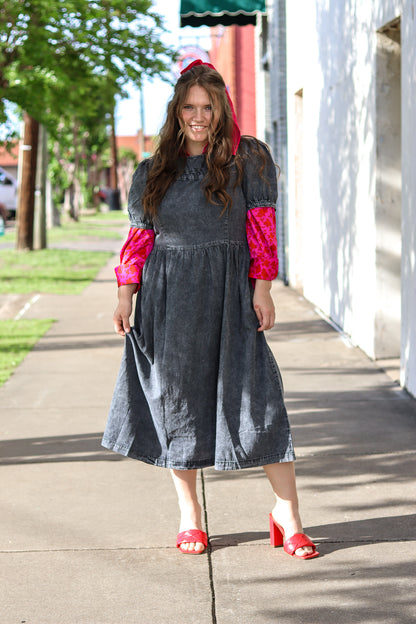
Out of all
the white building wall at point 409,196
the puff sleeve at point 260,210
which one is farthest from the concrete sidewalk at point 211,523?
the puff sleeve at point 260,210

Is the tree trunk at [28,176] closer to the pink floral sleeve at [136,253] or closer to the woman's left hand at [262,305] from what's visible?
the pink floral sleeve at [136,253]

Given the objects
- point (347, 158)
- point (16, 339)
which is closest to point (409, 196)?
point (347, 158)

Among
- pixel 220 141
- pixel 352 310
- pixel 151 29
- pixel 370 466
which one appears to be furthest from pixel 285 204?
pixel 220 141

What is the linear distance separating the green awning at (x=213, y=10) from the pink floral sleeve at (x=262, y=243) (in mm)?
11688

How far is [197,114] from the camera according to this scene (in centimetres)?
383

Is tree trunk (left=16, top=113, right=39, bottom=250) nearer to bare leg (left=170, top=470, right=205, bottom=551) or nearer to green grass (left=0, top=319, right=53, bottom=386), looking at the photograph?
green grass (left=0, top=319, right=53, bottom=386)

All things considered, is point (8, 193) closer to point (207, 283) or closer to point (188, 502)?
point (188, 502)

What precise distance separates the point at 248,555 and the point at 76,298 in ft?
31.6

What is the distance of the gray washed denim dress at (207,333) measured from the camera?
385 cm

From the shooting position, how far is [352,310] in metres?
9.22

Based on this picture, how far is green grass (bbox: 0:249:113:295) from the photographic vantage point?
1487 centimetres

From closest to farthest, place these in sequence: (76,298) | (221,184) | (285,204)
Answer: (221,184)
(76,298)
(285,204)

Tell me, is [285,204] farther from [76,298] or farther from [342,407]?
[342,407]

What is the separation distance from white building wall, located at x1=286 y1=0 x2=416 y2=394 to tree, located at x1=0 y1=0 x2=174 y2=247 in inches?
84.1
